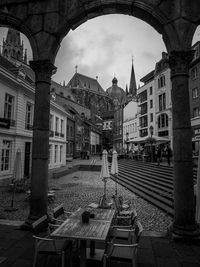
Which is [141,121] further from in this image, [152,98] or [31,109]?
[31,109]

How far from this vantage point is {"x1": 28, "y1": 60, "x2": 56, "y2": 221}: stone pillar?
Answer: 223 inches

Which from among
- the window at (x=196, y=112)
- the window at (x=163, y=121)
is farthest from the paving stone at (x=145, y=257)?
the window at (x=163, y=121)

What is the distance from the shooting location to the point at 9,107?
1600cm

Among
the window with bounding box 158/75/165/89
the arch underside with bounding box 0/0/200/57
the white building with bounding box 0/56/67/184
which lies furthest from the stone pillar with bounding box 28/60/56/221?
the window with bounding box 158/75/165/89

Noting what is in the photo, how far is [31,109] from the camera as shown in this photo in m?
19.0

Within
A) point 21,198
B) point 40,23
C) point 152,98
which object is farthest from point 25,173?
point 152,98

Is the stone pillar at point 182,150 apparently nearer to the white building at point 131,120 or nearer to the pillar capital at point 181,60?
the pillar capital at point 181,60

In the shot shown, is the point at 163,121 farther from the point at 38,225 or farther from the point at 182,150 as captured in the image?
the point at 38,225

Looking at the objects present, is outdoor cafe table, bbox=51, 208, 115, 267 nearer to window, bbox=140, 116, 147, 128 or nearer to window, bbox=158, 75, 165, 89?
window, bbox=158, 75, 165, 89

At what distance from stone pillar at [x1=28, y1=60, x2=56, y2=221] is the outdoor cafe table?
1592mm

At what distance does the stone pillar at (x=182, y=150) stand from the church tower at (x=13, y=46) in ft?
206

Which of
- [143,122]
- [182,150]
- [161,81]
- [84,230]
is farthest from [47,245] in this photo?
[143,122]

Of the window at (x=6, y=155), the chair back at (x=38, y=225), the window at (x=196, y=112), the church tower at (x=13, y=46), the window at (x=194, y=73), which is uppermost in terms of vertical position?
the church tower at (x=13, y=46)

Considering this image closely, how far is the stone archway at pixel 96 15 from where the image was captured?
512 centimetres
